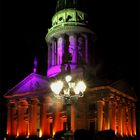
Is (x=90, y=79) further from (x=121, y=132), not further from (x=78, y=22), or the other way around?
(x=78, y=22)

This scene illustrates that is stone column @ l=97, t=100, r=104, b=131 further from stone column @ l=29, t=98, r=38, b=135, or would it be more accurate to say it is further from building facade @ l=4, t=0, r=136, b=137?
stone column @ l=29, t=98, r=38, b=135

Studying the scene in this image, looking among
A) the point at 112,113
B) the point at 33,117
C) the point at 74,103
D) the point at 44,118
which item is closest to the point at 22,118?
the point at 33,117

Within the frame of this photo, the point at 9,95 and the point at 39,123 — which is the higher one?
the point at 9,95

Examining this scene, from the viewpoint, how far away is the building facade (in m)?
46.7

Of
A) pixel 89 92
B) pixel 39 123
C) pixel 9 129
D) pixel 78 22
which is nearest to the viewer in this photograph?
pixel 89 92

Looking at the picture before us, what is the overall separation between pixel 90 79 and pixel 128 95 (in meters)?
7.63

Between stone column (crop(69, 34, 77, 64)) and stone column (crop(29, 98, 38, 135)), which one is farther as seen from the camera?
stone column (crop(69, 34, 77, 64))

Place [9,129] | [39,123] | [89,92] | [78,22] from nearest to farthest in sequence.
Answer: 1. [89,92]
2. [39,123]
3. [9,129]
4. [78,22]

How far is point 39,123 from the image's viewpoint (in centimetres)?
5125

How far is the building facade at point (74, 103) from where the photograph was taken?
46.7 metres

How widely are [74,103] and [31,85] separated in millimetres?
12337

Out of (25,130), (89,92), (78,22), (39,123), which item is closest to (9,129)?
(25,130)

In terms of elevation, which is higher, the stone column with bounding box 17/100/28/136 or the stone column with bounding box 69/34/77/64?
the stone column with bounding box 69/34/77/64

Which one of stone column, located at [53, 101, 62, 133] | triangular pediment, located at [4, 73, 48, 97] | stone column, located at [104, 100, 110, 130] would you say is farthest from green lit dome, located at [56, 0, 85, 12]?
stone column, located at [104, 100, 110, 130]
